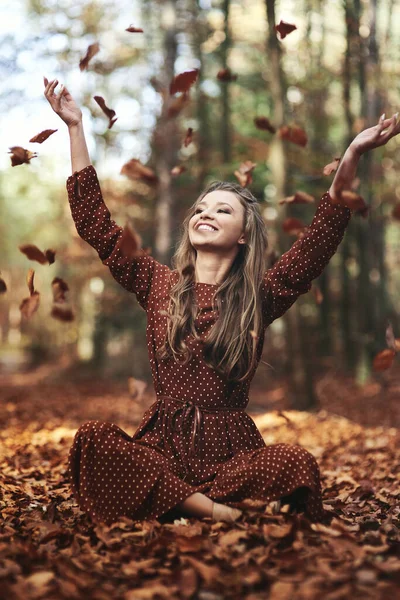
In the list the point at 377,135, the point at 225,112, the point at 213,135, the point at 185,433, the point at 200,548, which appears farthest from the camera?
the point at 213,135

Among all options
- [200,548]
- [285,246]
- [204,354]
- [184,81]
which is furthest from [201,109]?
[200,548]

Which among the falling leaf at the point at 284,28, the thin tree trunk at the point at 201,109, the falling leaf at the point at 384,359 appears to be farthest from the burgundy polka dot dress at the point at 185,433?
the thin tree trunk at the point at 201,109

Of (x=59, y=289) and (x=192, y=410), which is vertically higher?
(x=59, y=289)

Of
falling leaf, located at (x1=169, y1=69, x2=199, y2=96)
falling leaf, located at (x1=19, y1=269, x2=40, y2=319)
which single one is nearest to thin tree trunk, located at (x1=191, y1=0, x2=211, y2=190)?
falling leaf, located at (x1=169, y1=69, x2=199, y2=96)

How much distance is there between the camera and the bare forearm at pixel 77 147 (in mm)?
3428

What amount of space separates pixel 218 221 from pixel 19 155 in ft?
3.60

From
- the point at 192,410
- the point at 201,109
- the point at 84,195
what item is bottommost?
the point at 192,410

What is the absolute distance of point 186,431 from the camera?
3238 mm

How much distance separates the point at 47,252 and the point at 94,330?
11404 millimetres

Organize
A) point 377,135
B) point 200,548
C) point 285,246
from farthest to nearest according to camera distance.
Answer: point 285,246 → point 377,135 → point 200,548

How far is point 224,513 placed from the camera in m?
2.88

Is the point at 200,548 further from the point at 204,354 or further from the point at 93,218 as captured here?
the point at 93,218

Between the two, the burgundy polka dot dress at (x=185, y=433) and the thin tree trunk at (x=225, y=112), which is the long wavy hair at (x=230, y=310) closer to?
the burgundy polka dot dress at (x=185, y=433)

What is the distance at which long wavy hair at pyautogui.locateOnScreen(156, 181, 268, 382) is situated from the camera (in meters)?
3.31
